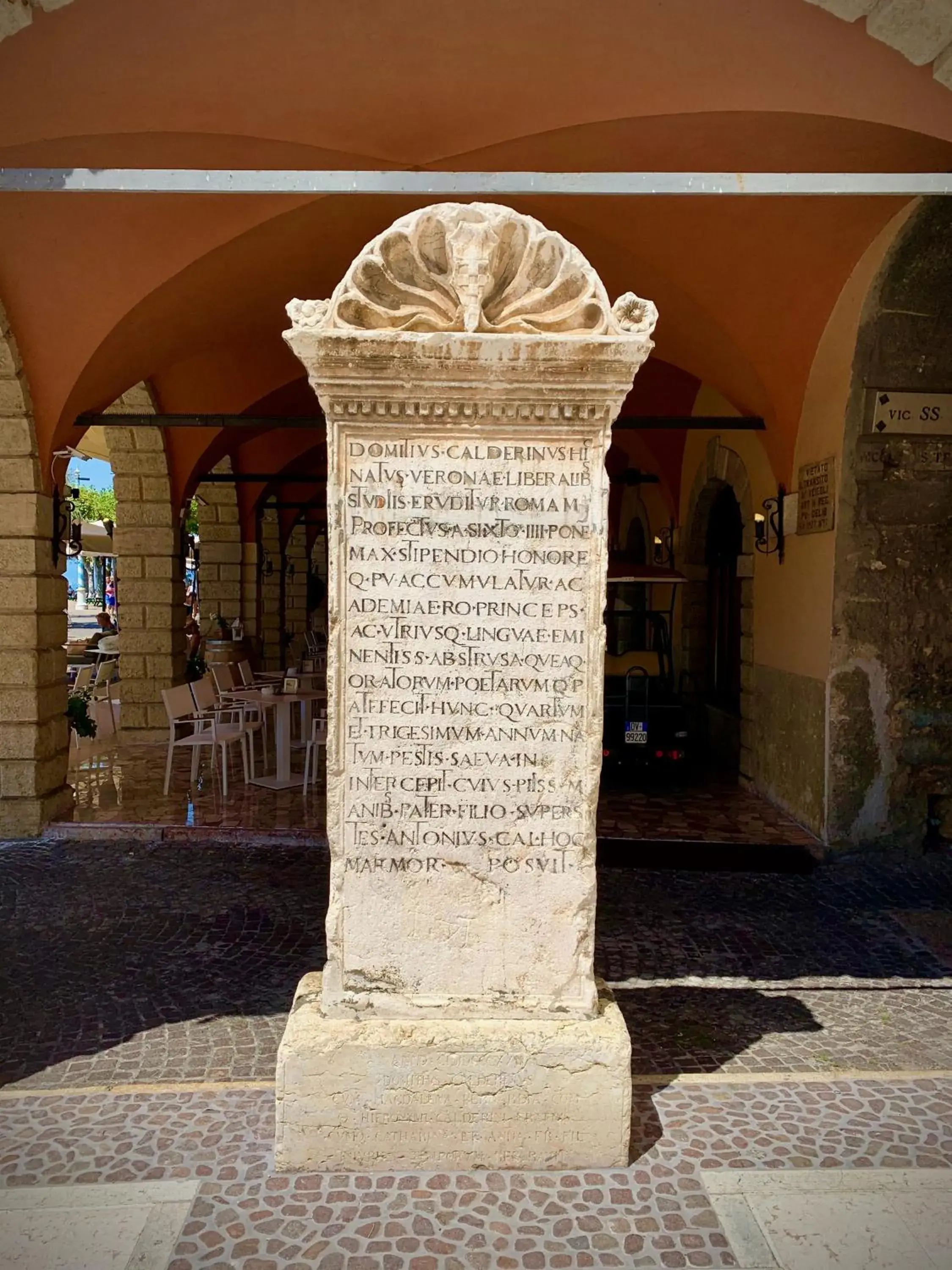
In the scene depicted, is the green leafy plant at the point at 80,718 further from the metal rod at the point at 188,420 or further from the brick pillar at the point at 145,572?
the metal rod at the point at 188,420

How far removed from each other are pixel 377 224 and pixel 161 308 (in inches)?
63.6

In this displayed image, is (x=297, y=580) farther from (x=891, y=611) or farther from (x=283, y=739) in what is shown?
(x=891, y=611)

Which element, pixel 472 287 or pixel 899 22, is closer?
pixel 472 287

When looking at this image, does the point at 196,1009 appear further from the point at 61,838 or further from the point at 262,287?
the point at 262,287

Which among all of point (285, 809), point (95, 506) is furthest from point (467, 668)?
point (95, 506)

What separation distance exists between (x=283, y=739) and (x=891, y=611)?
4712 mm

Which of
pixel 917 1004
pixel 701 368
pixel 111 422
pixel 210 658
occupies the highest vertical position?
pixel 701 368

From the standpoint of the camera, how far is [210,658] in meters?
12.1

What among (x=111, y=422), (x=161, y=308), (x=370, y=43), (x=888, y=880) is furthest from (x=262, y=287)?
(x=888, y=880)

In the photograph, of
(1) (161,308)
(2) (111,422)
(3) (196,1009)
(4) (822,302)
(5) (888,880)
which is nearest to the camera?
(3) (196,1009)

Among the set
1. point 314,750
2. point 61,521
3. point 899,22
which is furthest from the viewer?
point 314,750

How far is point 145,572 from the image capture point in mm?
9141

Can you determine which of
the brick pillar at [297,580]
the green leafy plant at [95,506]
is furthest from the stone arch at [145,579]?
the green leafy plant at [95,506]

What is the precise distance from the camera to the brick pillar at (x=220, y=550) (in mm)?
12914
